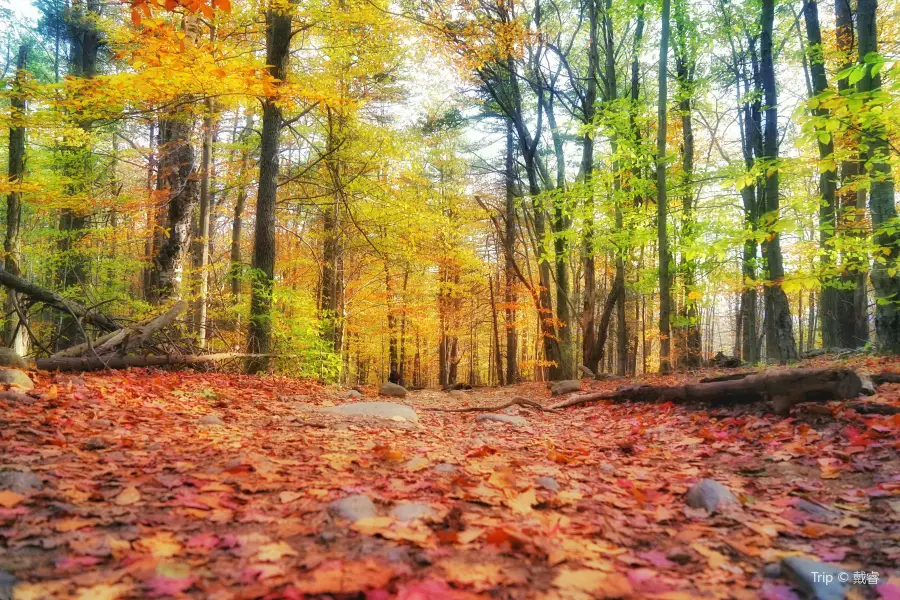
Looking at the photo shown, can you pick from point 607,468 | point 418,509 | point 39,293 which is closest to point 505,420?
point 607,468

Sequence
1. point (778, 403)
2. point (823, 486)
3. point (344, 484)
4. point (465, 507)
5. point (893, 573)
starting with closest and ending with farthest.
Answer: point (893, 573)
point (465, 507)
point (344, 484)
point (823, 486)
point (778, 403)

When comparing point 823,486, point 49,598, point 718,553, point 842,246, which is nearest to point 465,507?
point 718,553

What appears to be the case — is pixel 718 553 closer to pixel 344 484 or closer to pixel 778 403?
pixel 344 484

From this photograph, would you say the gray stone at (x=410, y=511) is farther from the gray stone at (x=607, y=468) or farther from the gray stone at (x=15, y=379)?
the gray stone at (x=15, y=379)

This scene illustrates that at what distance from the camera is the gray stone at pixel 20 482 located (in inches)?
77.5

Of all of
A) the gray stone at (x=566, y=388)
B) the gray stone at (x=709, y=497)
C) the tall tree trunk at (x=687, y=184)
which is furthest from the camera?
the tall tree trunk at (x=687, y=184)

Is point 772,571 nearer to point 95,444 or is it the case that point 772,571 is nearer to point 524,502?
point 524,502

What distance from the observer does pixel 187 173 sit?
10.5 m

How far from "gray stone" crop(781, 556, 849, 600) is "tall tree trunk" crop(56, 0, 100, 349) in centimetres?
1489

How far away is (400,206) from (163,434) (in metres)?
9.38

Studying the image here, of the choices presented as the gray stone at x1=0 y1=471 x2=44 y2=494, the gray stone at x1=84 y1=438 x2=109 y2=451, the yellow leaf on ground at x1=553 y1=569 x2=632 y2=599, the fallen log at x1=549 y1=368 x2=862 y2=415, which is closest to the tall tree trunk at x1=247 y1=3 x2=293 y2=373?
the gray stone at x1=84 y1=438 x2=109 y2=451

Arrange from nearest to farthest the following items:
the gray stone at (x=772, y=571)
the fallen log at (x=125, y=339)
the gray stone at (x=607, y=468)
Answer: the gray stone at (x=772, y=571), the gray stone at (x=607, y=468), the fallen log at (x=125, y=339)

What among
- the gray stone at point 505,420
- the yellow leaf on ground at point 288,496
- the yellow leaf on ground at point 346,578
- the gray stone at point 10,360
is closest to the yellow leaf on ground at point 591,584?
the yellow leaf on ground at point 346,578

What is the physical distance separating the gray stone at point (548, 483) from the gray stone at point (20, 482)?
7.82 ft
